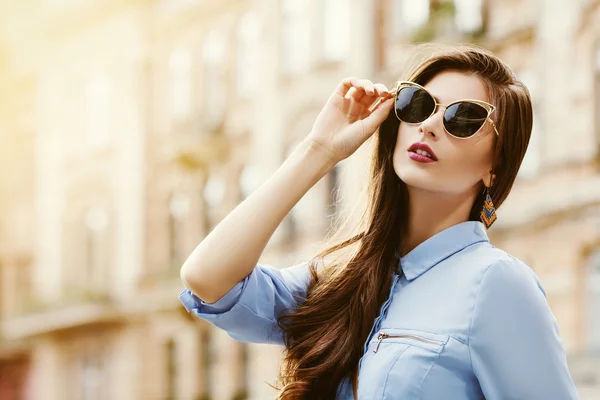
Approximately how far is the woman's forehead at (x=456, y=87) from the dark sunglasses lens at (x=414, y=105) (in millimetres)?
28

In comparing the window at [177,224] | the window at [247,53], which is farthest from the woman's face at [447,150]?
the window at [177,224]

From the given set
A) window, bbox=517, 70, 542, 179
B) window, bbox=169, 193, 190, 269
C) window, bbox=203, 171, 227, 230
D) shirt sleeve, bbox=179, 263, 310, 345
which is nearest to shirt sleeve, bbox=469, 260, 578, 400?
shirt sleeve, bbox=179, 263, 310, 345

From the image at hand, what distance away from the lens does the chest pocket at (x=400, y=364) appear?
5.36ft

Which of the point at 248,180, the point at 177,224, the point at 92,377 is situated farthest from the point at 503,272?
the point at 92,377

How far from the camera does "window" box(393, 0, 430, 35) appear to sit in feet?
42.2

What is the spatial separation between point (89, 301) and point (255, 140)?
16.5 ft

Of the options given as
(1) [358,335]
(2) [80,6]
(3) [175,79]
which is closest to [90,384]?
(3) [175,79]

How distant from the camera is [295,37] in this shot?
1537 cm

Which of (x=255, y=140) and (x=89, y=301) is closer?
(x=255, y=140)

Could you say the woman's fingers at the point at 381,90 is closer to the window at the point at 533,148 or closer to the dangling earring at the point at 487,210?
the dangling earring at the point at 487,210

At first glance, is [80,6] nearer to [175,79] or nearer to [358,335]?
[175,79]

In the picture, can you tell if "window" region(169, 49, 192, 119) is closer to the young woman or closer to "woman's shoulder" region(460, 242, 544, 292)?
the young woman

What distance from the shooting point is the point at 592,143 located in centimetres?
1031

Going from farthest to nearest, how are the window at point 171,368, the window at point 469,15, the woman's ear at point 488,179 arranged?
the window at point 171,368
the window at point 469,15
the woman's ear at point 488,179
